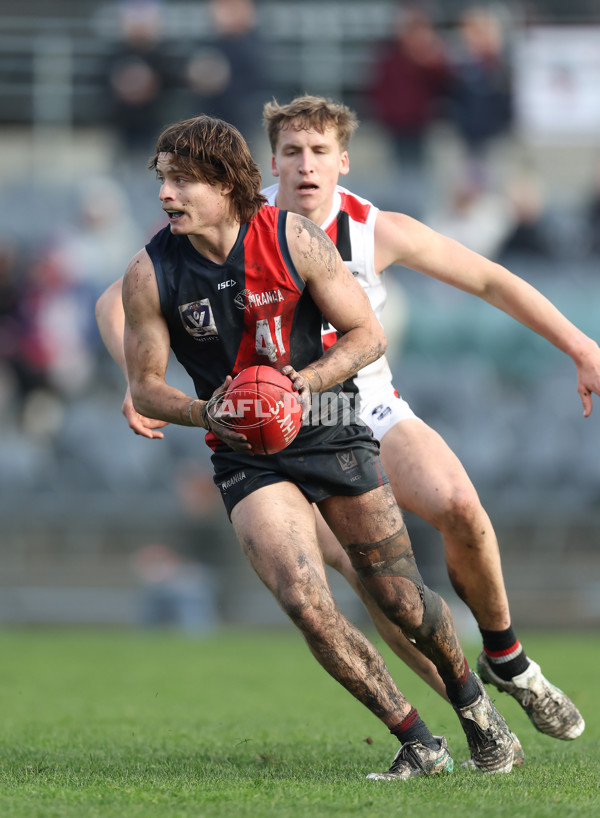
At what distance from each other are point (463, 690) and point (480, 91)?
12.5 m

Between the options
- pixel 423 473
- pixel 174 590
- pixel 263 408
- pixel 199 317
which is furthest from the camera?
pixel 174 590

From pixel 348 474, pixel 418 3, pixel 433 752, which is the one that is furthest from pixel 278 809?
pixel 418 3

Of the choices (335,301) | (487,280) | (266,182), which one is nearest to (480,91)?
(266,182)

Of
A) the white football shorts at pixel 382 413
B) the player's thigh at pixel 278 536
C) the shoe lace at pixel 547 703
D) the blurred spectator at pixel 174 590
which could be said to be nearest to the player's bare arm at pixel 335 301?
the player's thigh at pixel 278 536

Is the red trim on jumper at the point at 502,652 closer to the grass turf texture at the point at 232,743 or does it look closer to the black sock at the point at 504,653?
the black sock at the point at 504,653

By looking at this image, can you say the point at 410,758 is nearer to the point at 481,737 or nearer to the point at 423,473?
the point at 481,737

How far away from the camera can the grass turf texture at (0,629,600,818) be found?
4281mm

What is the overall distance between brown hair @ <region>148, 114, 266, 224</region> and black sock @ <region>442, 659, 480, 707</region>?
2.12 meters

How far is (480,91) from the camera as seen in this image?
53.9 ft

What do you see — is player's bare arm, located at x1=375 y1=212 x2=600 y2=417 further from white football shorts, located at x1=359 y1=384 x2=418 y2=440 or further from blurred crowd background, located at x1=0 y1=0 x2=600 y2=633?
blurred crowd background, located at x1=0 y1=0 x2=600 y2=633

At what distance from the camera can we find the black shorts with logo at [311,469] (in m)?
4.98

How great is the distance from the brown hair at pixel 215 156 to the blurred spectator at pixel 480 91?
11.8 m

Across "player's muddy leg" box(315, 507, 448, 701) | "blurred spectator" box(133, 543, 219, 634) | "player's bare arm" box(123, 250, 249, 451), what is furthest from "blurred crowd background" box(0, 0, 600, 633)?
"player's bare arm" box(123, 250, 249, 451)

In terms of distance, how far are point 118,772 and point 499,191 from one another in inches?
507
